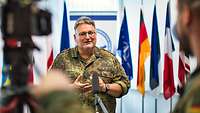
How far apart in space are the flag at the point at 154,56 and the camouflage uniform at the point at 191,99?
3.53m

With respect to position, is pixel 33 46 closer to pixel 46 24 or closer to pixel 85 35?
pixel 46 24

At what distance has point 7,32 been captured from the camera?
762 millimetres

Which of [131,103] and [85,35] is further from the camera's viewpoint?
[131,103]

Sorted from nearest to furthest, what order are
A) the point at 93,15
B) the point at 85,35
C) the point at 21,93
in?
1. the point at 21,93
2. the point at 85,35
3. the point at 93,15

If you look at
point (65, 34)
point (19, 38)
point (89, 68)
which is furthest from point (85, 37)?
point (19, 38)

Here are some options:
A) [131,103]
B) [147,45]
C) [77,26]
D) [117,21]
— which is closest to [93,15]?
[117,21]

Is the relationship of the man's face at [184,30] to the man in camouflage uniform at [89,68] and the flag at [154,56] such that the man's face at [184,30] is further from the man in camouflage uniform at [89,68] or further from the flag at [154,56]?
the flag at [154,56]

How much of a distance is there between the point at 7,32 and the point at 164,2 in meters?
3.77

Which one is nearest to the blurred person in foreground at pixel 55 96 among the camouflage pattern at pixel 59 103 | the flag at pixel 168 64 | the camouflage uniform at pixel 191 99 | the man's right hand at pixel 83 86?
the camouflage pattern at pixel 59 103

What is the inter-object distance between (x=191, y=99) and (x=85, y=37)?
2312 mm

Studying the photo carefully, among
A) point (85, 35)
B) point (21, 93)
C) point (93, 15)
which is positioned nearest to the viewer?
point (21, 93)

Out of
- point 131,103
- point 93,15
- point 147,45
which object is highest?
point 93,15

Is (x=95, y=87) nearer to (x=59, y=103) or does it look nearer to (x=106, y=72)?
(x=106, y=72)

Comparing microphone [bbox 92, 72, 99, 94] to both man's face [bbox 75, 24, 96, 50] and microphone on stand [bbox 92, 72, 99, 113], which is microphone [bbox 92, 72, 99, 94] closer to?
microphone on stand [bbox 92, 72, 99, 113]
